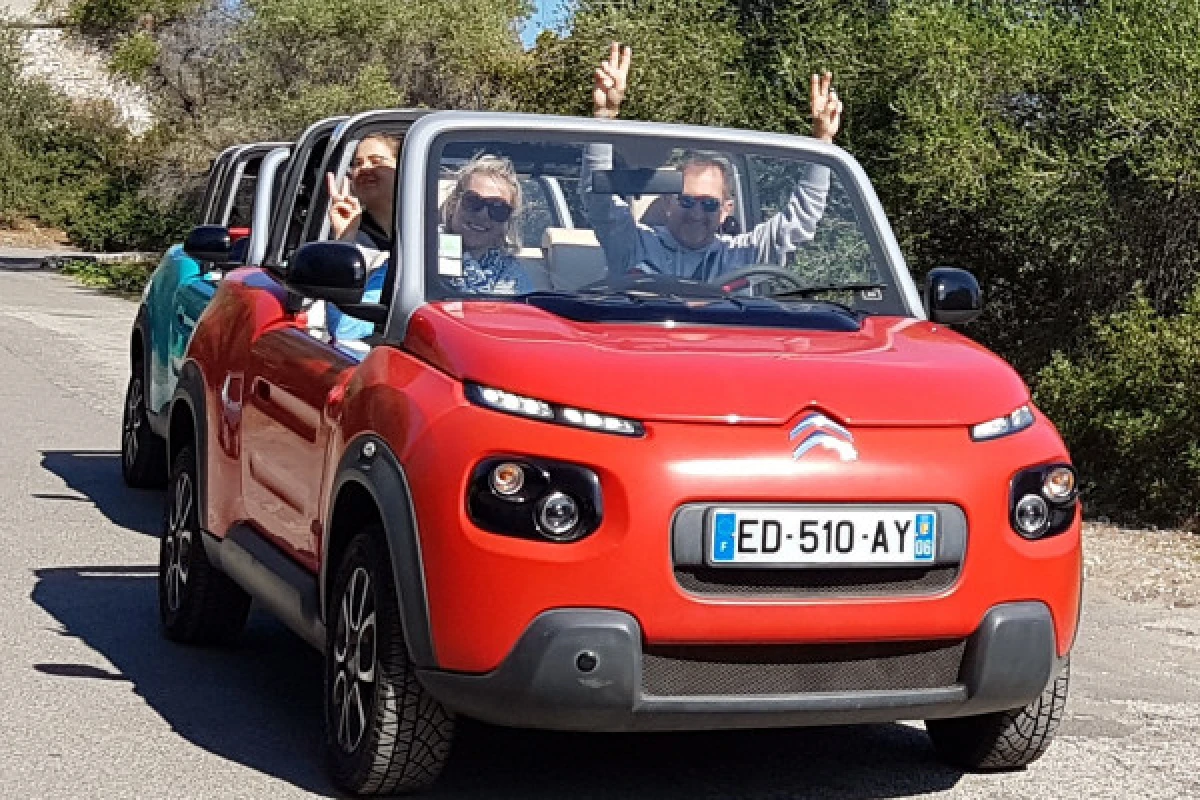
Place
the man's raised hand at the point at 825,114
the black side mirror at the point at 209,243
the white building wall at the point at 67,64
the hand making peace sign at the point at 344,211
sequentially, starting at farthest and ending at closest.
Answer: the white building wall at the point at 67,64
the black side mirror at the point at 209,243
the man's raised hand at the point at 825,114
the hand making peace sign at the point at 344,211

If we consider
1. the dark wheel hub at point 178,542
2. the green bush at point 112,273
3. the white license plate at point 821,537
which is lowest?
the green bush at point 112,273

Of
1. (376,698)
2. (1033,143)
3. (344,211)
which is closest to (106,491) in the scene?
(344,211)

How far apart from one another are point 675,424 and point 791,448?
0.26m

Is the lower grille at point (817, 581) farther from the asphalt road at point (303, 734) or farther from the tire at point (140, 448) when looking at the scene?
the tire at point (140, 448)

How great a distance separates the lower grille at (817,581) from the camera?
454 cm

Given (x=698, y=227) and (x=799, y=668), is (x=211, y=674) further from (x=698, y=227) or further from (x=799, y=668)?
(x=799, y=668)

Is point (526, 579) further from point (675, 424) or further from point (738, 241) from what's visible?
point (738, 241)

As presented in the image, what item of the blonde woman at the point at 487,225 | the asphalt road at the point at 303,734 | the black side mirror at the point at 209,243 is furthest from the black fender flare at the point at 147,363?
the blonde woman at the point at 487,225

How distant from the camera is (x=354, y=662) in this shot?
16.7 feet

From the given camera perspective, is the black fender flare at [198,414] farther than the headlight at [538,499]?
Yes

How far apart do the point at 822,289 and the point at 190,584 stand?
241cm

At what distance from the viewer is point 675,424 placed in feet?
15.0

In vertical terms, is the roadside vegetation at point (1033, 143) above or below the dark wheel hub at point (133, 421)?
above

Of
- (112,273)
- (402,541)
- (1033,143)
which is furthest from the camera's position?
(112,273)
